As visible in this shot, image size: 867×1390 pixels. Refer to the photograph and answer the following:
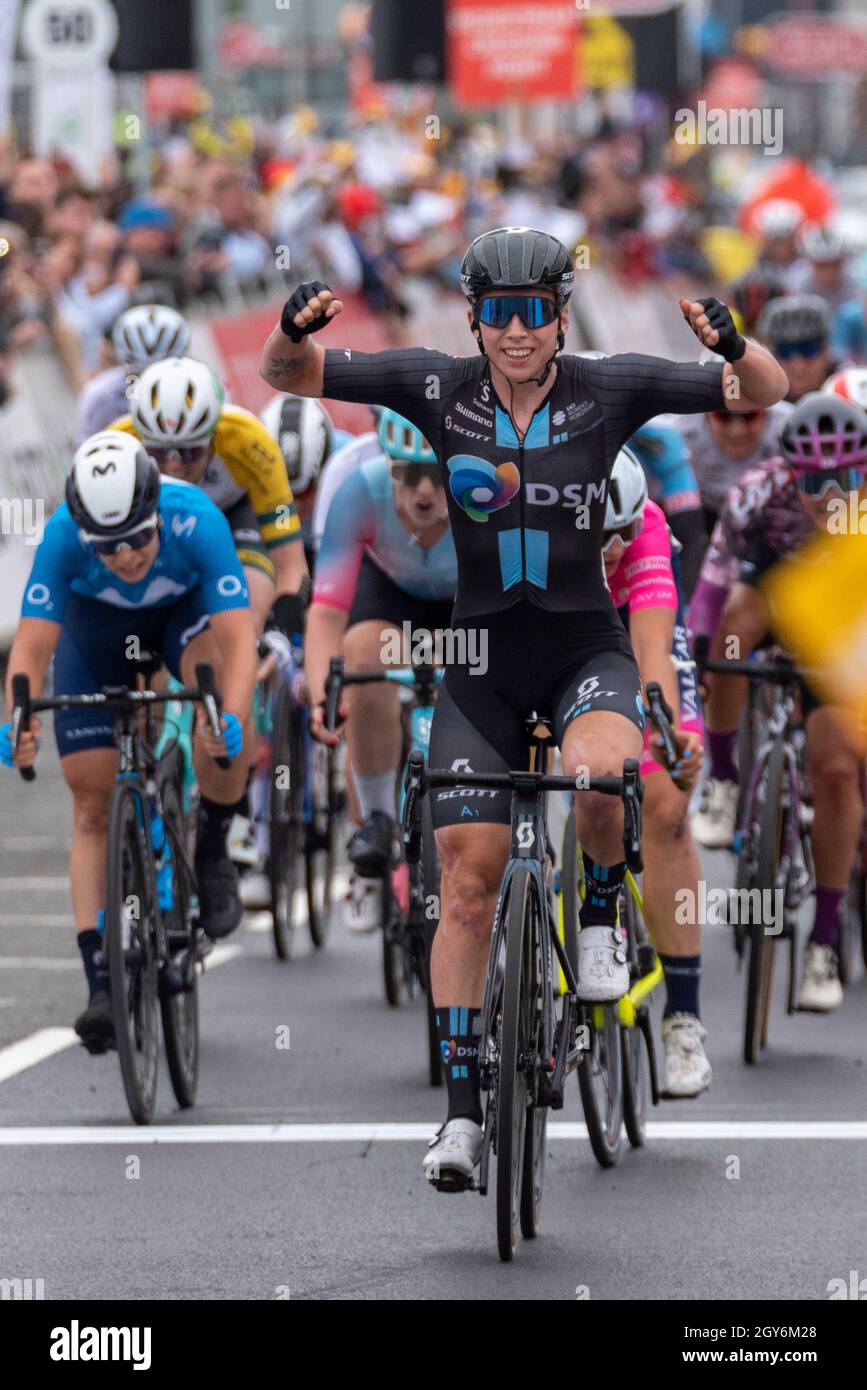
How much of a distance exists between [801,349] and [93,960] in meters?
5.13

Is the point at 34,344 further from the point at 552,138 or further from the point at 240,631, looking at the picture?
the point at 552,138

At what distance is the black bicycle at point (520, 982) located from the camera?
6.10 metres

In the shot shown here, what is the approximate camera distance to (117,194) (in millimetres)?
19328

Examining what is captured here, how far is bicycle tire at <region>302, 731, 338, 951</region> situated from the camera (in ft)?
35.6

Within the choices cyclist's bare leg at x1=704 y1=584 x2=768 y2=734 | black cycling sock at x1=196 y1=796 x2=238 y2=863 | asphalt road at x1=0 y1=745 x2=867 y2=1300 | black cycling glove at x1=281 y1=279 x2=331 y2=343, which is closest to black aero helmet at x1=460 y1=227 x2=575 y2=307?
black cycling glove at x1=281 y1=279 x2=331 y2=343

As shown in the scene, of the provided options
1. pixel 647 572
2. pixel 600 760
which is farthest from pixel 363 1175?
pixel 647 572

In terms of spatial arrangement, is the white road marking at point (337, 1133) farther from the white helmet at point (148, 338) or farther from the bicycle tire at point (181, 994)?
the white helmet at point (148, 338)

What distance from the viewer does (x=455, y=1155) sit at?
20.1ft

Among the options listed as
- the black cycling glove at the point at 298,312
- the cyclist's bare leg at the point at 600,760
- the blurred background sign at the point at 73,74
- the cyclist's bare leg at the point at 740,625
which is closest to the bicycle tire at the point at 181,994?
the cyclist's bare leg at the point at 600,760

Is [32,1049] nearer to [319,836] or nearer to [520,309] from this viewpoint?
[319,836]

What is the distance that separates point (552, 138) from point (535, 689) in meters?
30.1

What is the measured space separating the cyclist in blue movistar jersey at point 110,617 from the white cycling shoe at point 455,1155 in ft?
5.80

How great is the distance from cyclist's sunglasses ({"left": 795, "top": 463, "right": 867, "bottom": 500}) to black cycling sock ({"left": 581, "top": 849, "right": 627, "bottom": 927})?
2.31 m
